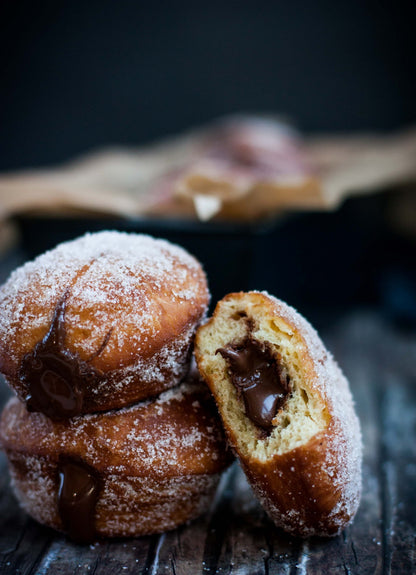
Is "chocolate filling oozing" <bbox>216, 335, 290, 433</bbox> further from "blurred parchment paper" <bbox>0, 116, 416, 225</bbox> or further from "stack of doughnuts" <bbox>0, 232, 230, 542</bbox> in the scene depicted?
"blurred parchment paper" <bbox>0, 116, 416, 225</bbox>

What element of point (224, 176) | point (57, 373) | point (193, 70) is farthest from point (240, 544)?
point (193, 70)

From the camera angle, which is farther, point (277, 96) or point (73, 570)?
point (277, 96)

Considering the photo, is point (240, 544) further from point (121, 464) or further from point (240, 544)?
point (121, 464)

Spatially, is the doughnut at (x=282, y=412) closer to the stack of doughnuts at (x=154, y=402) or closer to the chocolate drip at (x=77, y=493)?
the stack of doughnuts at (x=154, y=402)

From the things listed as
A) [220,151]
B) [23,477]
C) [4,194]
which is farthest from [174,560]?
[220,151]

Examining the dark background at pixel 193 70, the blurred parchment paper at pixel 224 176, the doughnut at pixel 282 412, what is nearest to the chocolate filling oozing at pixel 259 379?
the doughnut at pixel 282 412

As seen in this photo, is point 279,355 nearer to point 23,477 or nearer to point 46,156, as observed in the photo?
point 23,477

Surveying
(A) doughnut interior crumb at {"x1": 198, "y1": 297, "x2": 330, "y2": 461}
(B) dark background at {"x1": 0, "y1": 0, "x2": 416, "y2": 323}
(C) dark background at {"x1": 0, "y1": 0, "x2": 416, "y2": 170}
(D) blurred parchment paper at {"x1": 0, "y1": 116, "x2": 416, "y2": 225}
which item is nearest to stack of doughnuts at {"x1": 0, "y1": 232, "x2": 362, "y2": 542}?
(A) doughnut interior crumb at {"x1": 198, "y1": 297, "x2": 330, "y2": 461}
